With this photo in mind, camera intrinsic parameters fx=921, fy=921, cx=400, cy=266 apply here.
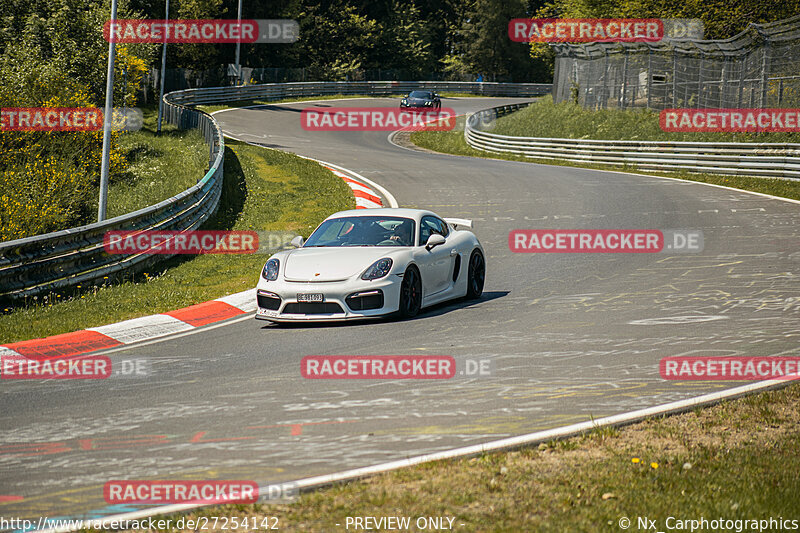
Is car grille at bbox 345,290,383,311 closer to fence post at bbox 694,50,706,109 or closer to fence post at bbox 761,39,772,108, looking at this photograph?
fence post at bbox 761,39,772,108

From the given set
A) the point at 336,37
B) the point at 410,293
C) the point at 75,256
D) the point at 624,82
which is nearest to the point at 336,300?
the point at 410,293

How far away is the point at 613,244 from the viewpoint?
16.2m

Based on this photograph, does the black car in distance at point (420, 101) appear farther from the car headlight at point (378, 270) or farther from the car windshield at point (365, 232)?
the car headlight at point (378, 270)

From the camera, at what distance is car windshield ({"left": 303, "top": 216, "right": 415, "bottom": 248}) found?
11.4 metres

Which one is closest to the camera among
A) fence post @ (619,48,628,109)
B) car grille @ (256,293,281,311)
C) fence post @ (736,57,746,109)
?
car grille @ (256,293,281,311)

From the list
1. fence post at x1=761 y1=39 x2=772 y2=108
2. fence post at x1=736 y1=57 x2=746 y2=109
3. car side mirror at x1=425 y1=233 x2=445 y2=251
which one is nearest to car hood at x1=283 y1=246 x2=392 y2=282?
car side mirror at x1=425 y1=233 x2=445 y2=251

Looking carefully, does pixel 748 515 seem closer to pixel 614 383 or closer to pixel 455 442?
pixel 455 442

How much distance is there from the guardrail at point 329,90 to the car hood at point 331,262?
46.0m

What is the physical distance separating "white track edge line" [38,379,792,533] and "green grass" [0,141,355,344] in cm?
628

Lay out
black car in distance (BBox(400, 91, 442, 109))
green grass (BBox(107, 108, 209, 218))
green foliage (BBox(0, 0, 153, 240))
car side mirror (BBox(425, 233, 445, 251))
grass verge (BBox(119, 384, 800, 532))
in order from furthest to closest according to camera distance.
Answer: black car in distance (BBox(400, 91, 442, 109)) → green grass (BBox(107, 108, 209, 218)) → green foliage (BBox(0, 0, 153, 240)) → car side mirror (BBox(425, 233, 445, 251)) → grass verge (BBox(119, 384, 800, 532))

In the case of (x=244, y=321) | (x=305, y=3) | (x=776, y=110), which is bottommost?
(x=244, y=321)

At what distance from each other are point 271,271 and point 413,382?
3.58 metres

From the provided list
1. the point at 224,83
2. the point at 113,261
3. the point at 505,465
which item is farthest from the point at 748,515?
the point at 224,83

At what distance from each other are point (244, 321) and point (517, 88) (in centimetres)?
7114
